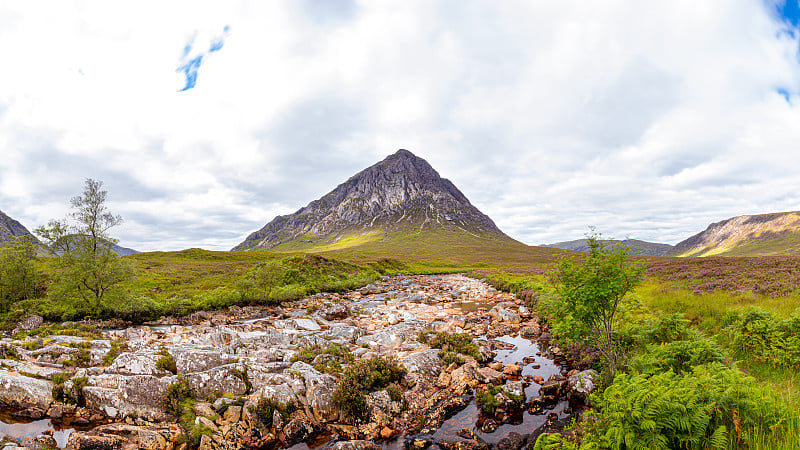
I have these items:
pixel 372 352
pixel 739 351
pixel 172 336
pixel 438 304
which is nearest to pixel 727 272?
pixel 739 351

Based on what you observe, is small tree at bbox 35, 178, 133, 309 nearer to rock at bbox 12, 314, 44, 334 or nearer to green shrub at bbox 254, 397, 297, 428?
rock at bbox 12, 314, 44, 334

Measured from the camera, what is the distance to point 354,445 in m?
9.80

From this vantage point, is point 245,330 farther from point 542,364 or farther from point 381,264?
point 381,264

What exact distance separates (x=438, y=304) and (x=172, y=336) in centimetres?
2622

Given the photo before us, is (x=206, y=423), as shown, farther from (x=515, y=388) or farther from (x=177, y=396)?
(x=515, y=388)

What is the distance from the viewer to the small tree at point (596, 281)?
10352mm

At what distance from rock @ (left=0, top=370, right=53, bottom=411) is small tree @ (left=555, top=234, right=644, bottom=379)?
65.2 ft

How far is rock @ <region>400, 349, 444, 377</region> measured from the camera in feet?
48.9

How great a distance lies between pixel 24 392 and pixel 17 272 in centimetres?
2366

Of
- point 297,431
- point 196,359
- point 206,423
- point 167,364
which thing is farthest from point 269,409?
point 167,364

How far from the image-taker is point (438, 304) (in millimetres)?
36438

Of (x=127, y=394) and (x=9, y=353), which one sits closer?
(x=127, y=394)

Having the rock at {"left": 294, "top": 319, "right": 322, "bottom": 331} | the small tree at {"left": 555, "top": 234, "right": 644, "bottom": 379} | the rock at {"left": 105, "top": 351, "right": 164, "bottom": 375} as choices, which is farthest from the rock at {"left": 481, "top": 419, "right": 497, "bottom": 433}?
the rock at {"left": 294, "top": 319, "right": 322, "bottom": 331}

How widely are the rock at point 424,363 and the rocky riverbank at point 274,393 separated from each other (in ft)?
0.20
